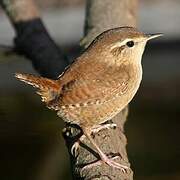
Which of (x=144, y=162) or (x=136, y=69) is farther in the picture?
(x=144, y=162)

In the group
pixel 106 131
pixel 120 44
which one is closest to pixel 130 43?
pixel 120 44

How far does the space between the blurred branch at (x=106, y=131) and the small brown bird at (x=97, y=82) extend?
7 cm

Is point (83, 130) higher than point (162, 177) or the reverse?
higher

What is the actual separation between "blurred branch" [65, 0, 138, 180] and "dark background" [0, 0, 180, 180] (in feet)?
2.35

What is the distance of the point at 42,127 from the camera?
5535 mm

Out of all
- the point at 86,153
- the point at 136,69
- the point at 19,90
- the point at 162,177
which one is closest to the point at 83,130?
the point at 86,153

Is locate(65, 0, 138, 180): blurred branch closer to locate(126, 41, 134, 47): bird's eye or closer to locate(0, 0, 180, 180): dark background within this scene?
locate(126, 41, 134, 47): bird's eye

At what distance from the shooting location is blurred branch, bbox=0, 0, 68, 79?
350cm

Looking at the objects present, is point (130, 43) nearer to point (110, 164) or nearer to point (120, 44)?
point (120, 44)

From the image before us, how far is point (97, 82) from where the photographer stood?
2.99m

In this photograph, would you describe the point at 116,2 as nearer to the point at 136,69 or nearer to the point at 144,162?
the point at 136,69

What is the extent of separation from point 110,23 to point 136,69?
1.81 feet

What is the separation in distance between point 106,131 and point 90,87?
0.64 feet

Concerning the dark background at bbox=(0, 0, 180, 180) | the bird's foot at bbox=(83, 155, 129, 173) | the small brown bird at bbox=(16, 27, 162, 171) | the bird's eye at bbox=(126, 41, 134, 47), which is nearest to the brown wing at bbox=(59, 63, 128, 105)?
the small brown bird at bbox=(16, 27, 162, 171)
